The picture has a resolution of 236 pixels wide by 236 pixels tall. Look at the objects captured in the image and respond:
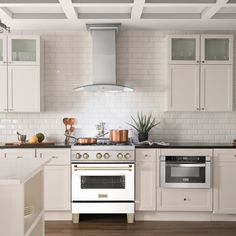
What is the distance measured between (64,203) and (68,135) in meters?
1.05

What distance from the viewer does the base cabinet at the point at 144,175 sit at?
204 inches

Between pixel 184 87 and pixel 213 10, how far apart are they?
1.21 m

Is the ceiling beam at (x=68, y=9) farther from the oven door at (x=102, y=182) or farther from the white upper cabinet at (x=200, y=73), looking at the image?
the oven door at (x=102, y=182)

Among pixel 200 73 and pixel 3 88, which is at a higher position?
pixel 200 73

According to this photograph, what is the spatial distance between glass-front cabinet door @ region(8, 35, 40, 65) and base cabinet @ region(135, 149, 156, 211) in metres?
1.98

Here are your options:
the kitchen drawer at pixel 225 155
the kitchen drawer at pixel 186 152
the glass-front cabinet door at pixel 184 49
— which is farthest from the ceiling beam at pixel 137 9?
the kitchen drawer at pixel 225 155

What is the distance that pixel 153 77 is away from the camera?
5.89m

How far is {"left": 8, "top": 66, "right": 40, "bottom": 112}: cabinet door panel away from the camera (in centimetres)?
548

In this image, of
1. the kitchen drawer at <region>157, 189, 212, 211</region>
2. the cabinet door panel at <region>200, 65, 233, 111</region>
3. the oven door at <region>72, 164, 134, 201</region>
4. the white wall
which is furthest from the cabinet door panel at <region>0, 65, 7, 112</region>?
the cabinet door panel at <region>200, 65, 233, 111</region>

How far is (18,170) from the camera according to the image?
266cm

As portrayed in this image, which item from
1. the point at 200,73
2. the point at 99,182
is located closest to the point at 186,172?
the point at 99,182

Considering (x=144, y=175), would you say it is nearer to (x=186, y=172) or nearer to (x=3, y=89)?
(x=186, y=172)

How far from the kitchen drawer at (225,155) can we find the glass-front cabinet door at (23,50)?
278cm

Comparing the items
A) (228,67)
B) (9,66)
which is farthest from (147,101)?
(9,66)
